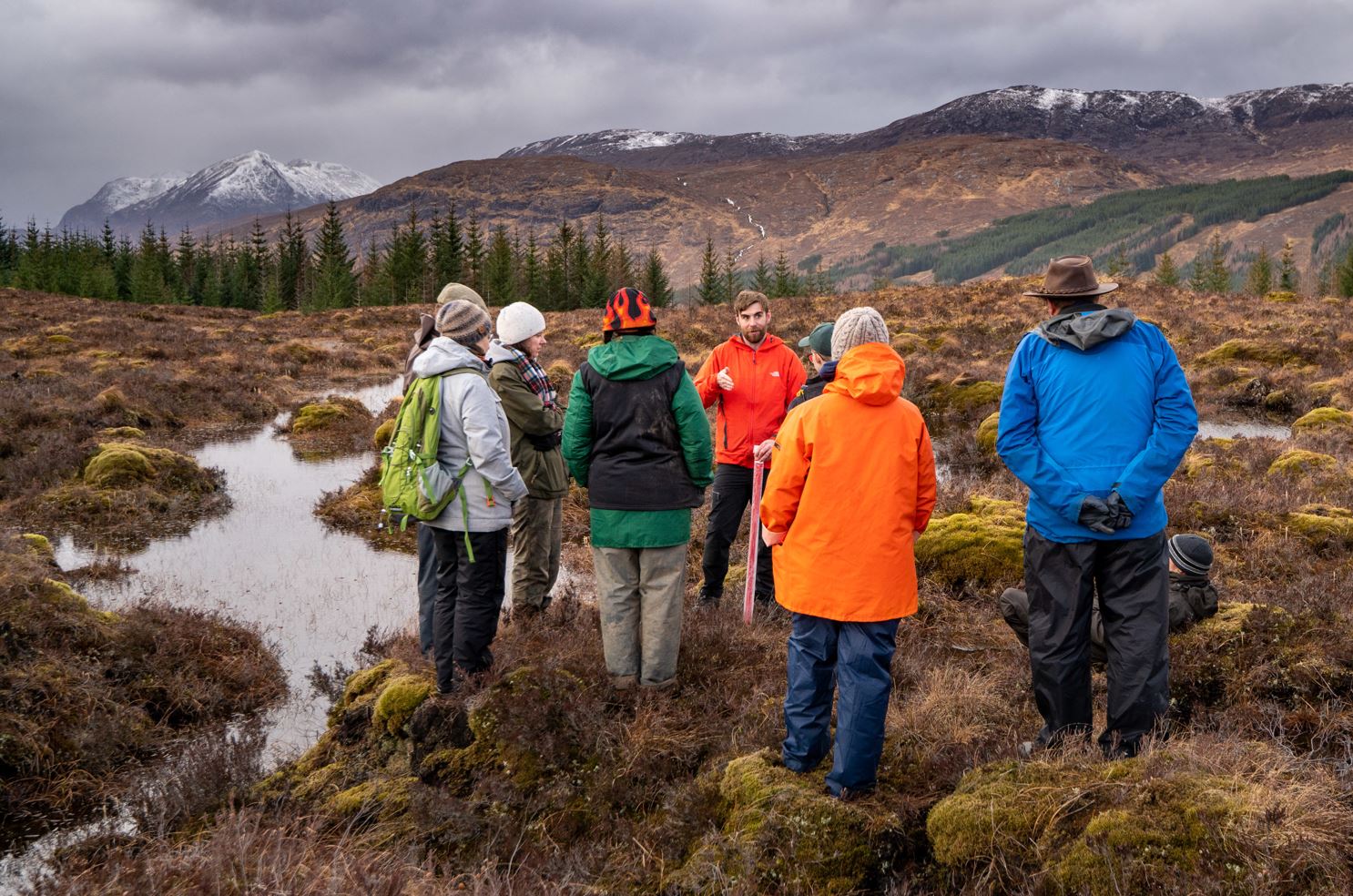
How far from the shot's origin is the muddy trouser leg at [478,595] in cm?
465

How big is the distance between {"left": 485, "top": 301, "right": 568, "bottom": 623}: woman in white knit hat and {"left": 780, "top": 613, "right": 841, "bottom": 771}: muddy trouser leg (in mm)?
2447

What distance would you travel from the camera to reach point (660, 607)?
457 centimetres

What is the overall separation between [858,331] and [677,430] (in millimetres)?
1361

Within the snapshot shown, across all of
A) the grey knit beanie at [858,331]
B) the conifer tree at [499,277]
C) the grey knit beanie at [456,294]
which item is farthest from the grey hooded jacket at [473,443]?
the conifer tree at [499,277]

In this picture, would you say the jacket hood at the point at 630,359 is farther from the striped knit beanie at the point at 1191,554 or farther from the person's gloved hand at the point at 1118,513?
the striped knit beanie at the point at 1191,554

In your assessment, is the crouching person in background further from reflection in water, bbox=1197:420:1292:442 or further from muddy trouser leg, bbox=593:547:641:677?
reflection in water, bbox=1197:420:1292:442

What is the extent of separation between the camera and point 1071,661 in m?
3.56

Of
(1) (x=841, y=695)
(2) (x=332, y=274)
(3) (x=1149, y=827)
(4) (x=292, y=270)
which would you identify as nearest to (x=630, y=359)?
(1) (x=841, y=695)

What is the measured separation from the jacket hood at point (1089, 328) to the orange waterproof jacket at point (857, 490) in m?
0.69

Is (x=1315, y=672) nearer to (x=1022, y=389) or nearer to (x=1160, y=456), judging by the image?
(x=1160, y=456)

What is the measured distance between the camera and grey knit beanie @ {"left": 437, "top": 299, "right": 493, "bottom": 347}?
186 inches

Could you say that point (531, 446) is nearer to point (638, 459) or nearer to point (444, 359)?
point (444, 359)

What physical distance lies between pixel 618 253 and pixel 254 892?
67.5m

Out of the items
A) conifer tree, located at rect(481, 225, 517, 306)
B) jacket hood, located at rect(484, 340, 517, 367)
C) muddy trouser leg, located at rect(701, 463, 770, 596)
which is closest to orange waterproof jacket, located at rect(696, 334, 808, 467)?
muddy trouser leg, located at rect(701, 463, 770, 596)
